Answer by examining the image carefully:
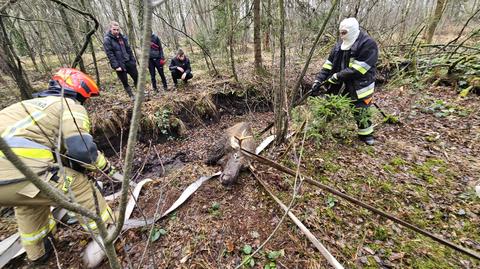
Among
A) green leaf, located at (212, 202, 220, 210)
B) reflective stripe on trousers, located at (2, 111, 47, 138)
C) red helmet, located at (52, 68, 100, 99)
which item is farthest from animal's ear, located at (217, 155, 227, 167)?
reflective stripe on trousers, located at (2, 111, 47, 138)

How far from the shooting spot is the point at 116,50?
5.57 m

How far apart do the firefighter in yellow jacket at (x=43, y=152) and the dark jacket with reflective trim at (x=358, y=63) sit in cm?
362

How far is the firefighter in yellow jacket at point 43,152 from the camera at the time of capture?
1.90 m

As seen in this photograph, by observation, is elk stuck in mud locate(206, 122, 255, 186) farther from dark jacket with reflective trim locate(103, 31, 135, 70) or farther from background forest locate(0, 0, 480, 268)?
dark jacket with reflective trim locate(103, 31, 135, 70)

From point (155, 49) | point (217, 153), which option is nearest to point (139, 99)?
point (217, 153)

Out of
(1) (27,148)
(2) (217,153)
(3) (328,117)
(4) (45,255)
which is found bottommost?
(4) (45,255)

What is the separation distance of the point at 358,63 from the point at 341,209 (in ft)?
7.28

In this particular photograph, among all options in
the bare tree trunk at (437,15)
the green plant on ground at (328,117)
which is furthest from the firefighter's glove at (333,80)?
the bare tree trunk at (437,15)

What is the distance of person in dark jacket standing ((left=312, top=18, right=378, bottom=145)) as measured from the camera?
3123 mm

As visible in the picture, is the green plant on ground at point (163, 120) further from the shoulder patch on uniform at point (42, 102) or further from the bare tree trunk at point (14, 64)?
the shoulder patch on uniform at point (42, 102)

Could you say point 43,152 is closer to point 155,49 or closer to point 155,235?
point 155,235

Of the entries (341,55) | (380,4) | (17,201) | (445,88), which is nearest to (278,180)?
(341,55)

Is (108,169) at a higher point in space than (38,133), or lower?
lower

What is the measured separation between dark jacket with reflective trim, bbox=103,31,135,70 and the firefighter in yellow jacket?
353cm
